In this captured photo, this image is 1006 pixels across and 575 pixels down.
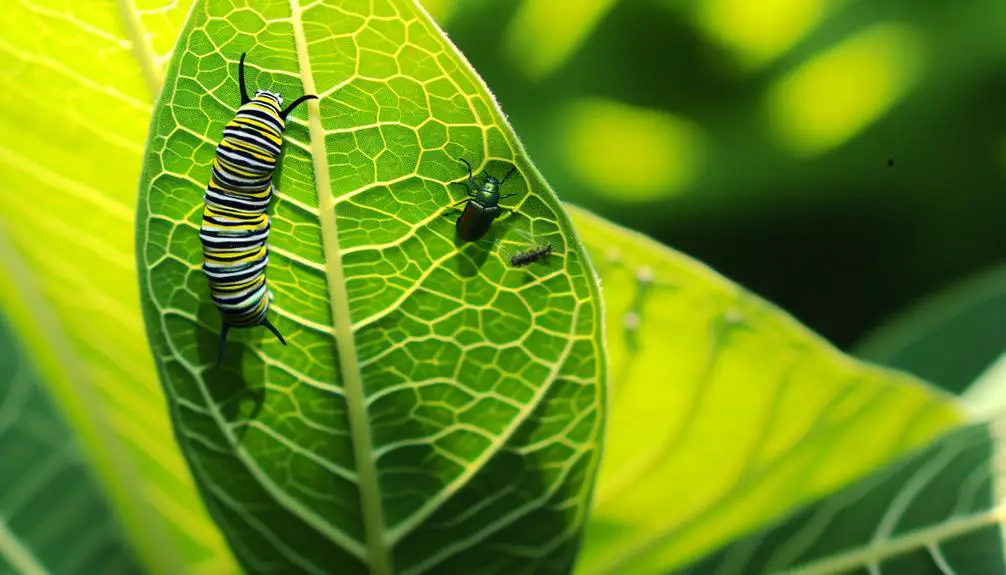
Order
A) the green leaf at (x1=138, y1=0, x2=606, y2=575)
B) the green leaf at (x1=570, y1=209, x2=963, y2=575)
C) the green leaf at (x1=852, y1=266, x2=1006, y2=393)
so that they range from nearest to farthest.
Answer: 1. the green leaf at (x1=138, y1=0, x2=606, y2=575)
2. the green leaf at (x1=570, y1=209, x2=963, y2=575)
3. the green leaf at (x1=852, y1=266, x2=1006, y2=393)

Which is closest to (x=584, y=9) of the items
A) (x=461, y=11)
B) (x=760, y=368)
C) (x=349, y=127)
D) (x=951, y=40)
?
(x=461, y=11)

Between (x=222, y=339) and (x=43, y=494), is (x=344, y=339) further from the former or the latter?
(x=43, y=494)

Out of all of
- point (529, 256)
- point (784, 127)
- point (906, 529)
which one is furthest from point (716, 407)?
point (784, 127)

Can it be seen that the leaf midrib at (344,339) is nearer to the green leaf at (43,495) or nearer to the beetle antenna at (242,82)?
the beetle antenna at (242,82)

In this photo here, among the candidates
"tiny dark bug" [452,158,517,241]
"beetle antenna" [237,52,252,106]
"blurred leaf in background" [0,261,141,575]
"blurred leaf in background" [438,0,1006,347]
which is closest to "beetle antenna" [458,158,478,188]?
"tiny dark bug" [452,158,517,241]

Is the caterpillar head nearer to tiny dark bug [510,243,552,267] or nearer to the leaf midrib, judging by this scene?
the leaf midrib
